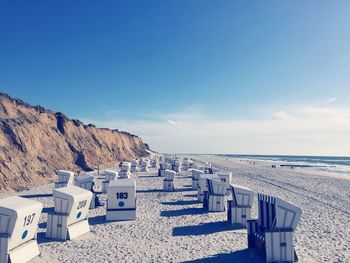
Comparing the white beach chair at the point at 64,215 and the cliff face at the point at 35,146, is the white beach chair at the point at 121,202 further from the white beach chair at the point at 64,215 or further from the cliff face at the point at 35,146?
the cliff face at the point at 35,146

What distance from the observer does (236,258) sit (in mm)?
9695

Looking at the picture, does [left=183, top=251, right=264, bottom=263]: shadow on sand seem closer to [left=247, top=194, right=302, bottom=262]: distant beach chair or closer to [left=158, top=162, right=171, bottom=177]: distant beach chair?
[left=247, top=194, right=302, bottom=262]: distant beach chair

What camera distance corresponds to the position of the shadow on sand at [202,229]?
1265 centimetres

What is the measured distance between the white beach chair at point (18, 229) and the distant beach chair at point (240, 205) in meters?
7.73

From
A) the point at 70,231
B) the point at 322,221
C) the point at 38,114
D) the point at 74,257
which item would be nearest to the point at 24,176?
the point at 38,114

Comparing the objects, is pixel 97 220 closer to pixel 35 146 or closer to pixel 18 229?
pixel 18 229

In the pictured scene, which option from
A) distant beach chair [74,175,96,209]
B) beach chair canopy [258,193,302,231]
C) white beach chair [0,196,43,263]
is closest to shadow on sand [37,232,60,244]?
white beach chair [0,196,43,263]

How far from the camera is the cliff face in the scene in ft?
88.6

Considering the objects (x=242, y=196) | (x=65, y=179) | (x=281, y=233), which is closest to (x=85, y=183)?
(x=65, y=179)

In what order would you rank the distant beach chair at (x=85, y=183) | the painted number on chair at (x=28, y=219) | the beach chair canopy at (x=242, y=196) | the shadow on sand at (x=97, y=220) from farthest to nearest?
the distant beach chair at (x=85, y=183) < the shadow on sand at (x=97, y=220) < the beach chair canopy at (x=242, y=196) < the painted number on chair at (x=28, y=219)

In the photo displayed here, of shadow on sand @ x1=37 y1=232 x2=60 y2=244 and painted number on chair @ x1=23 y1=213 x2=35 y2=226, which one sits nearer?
painted number on chair @ x1=23 y1=213 x2=35 y2=226

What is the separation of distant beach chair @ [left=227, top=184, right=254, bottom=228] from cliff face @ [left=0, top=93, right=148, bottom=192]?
17908mm

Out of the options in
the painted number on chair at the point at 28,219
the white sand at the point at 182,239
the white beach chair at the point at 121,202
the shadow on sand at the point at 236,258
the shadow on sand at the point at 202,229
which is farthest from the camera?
the white beach chair at the point at 121,202

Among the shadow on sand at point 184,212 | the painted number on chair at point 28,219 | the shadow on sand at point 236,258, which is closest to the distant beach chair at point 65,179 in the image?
the shadow on sand at point 184,212
